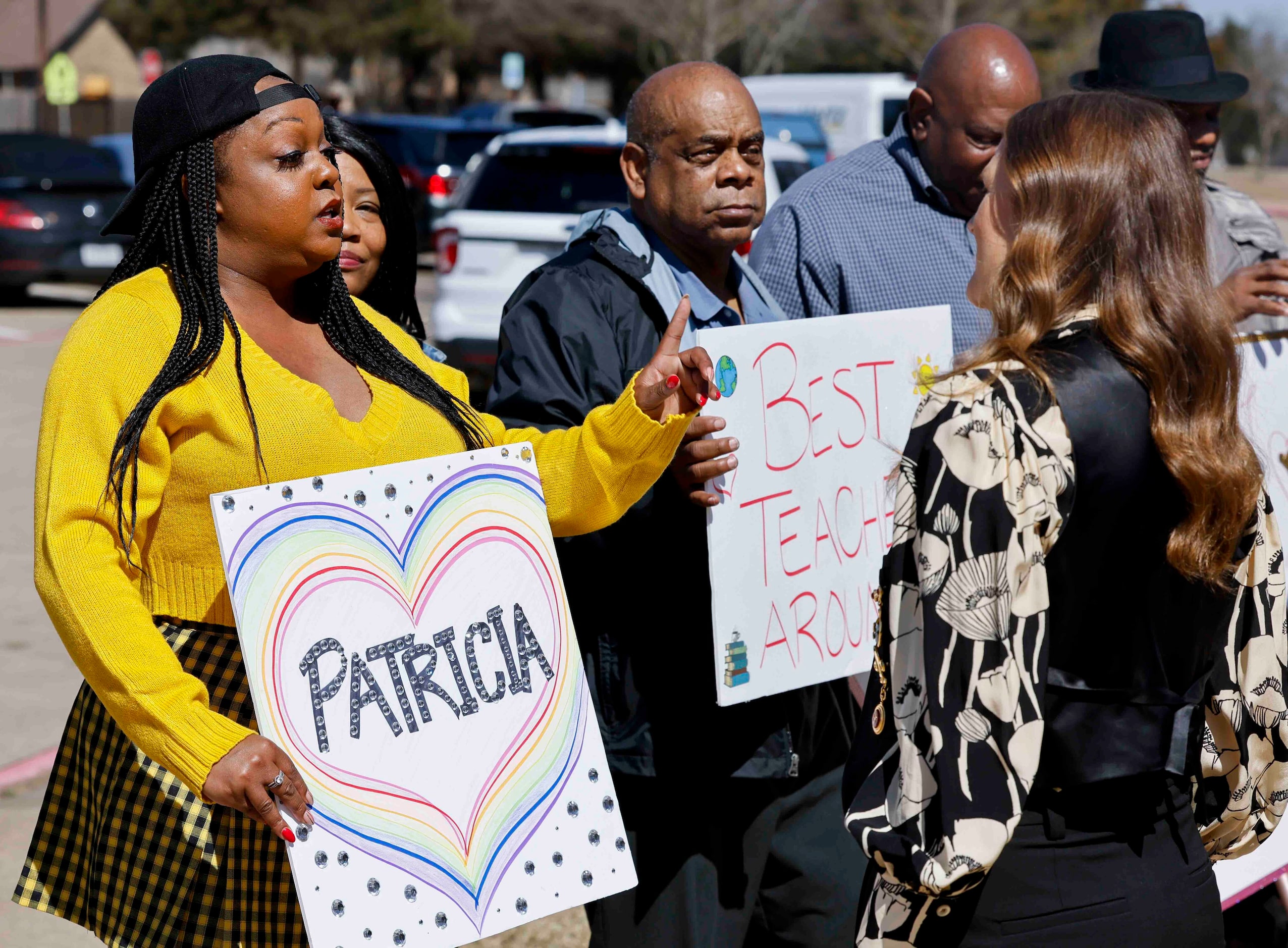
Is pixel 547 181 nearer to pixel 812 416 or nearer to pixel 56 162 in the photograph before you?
pixel 812 416

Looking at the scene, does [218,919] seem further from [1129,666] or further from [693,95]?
[693,95]

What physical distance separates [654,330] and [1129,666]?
133cm

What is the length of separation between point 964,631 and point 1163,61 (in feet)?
10.2

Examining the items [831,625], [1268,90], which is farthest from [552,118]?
[1268,90]

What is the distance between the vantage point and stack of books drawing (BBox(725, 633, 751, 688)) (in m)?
2.69

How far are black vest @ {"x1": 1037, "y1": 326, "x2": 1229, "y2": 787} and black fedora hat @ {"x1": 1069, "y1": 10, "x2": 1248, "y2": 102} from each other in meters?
2.64

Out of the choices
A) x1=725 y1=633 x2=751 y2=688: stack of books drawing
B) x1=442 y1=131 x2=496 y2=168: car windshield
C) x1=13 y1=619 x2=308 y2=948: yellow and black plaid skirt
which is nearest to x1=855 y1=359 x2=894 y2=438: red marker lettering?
x1=725 y1=633 x2=751 y2=688: stack of books drawing

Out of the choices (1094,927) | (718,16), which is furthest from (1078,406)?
(718,16)

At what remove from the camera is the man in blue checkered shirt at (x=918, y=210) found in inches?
145

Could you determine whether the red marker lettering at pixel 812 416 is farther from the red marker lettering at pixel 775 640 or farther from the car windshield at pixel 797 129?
the car windshield at pixel 797 129

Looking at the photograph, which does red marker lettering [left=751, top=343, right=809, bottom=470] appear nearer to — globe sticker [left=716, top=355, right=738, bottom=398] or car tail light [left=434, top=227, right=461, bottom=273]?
globe sticker [left=716, top=355, right=738, bottom=398]

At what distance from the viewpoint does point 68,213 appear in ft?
48.7

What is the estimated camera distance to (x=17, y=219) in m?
14.6

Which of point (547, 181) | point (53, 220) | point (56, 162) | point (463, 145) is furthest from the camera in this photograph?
point (463, 145)
